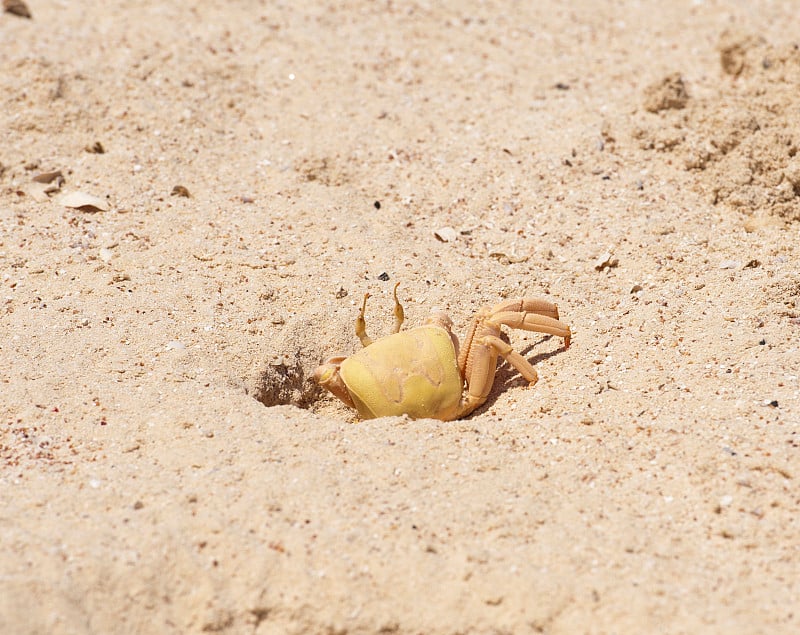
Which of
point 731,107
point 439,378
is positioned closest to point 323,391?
point 439,378

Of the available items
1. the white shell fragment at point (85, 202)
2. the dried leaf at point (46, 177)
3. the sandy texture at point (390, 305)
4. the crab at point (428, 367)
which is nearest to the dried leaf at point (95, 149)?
the sandy texture at point (390, 305)

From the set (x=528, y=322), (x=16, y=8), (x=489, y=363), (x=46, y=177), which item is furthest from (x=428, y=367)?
(x=16, y=8)

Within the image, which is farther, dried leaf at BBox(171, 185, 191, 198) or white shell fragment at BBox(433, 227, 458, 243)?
dried leaf at BBox(171, 185, 191, 198)

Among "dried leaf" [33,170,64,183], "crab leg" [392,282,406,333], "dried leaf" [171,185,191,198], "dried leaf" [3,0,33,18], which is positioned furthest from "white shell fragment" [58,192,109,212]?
"dried leaf" [3,0,33,18]

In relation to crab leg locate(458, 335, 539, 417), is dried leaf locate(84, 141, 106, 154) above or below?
above

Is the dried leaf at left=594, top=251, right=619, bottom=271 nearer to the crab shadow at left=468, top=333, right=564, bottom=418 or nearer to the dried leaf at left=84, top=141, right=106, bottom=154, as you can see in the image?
the crab shadow at left=468, top=333, right=564, bottom=418

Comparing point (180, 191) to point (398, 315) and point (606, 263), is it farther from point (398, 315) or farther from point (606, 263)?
point (606, 263)

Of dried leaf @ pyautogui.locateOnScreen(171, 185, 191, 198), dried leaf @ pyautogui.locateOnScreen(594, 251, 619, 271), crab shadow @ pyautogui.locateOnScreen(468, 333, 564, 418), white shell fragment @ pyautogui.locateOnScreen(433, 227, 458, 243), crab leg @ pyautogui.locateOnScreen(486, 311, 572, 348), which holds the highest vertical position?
dried leaf @ pyautogui.locateOnScreen(594, 251, 619, 271)
